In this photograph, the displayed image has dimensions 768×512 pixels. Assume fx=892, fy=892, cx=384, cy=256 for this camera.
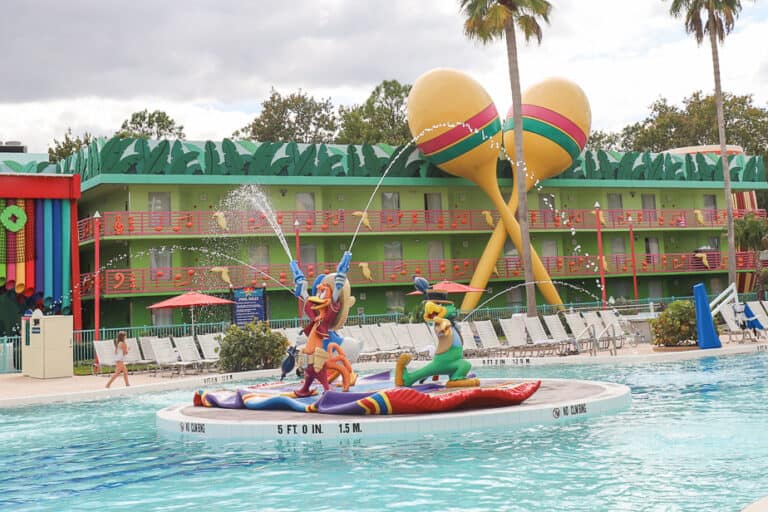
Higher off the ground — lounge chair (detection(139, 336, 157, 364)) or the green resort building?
the green resort building

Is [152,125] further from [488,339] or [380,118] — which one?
[488,339]

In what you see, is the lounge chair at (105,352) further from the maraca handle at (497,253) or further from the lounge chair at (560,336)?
the maraca handle at (497,253)

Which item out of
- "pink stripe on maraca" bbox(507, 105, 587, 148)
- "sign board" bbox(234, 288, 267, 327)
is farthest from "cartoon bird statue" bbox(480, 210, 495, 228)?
"sign board" bbox(234, 288, 267, 327)

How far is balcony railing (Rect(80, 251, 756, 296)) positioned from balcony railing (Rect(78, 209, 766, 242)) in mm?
1491

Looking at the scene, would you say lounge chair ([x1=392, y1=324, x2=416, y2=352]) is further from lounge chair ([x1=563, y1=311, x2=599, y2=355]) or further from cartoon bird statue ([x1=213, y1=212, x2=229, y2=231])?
cartoon bird statue ([x1=213, y1=212, x2=229, y2=231])

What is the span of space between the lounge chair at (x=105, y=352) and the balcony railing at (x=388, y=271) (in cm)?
917

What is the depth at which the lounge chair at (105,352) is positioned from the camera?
78.3 ft

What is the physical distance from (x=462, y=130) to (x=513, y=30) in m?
5.34

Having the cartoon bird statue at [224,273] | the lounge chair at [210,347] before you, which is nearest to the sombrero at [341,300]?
the lounge chair at [210,347]

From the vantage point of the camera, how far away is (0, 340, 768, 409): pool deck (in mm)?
18781

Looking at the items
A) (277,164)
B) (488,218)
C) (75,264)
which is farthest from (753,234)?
(75,264)

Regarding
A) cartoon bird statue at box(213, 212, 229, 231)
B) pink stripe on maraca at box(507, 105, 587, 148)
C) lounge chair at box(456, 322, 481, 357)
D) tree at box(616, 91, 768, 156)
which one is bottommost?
lounge chair at box(456, 322, 481, 357)

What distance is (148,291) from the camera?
34.2m

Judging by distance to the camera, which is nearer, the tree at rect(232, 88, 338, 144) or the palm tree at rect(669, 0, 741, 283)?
the palm tree at rect(669, 0, 741, 283)
